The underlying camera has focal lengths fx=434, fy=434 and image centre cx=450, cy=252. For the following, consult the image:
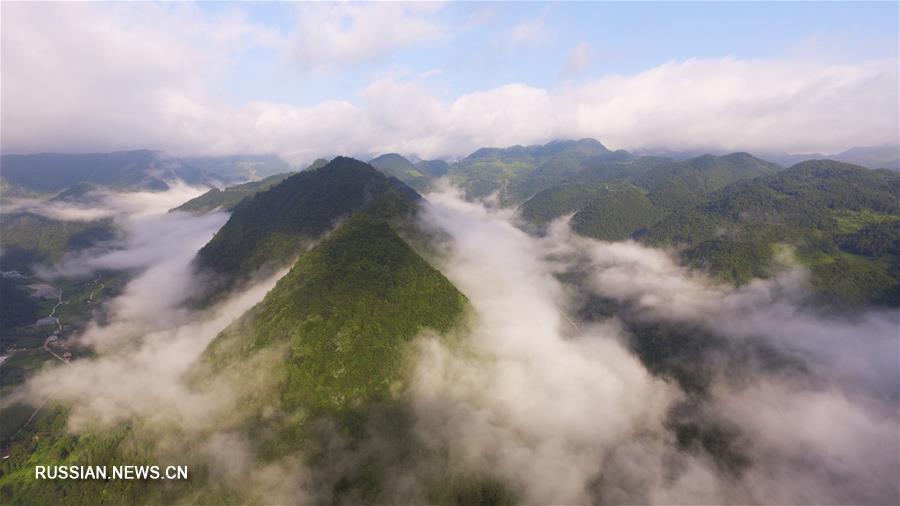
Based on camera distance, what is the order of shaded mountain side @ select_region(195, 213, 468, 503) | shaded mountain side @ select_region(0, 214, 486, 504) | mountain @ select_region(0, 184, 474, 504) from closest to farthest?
shaded mountain side @ select_region(0, 214, 486, 504) → mountain @ select_region(0, 184, 474, 504) → shaded mountain side @ select_region(195, 213, 468, 503)

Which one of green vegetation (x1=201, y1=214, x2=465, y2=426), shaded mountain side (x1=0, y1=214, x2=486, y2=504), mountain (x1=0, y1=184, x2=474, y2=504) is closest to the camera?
shaded mountain side (x1=0, y1=214, x2=486, y2=504)

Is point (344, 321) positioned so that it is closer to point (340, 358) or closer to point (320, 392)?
point (340, 358)

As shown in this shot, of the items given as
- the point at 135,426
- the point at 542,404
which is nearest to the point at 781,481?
the point at 542,404

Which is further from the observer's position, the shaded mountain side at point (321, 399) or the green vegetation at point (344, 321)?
the green vegetation at point (344, 321)

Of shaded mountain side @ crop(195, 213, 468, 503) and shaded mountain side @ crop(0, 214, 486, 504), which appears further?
shaded mountain side @ crop(195, 213, 468, 503)

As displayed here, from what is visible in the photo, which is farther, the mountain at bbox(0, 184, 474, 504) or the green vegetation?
the green vegetation

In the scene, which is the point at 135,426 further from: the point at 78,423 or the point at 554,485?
the point at 554,485

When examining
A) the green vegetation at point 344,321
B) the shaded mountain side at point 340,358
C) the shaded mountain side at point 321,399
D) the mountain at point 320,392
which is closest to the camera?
the shaded mountain side at point 321,399

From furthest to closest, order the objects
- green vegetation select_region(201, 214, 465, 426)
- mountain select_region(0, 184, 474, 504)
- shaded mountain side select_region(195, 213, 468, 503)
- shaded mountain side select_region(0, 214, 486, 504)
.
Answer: green vegetation select_region(201, 214, 465, 426), shaded mountain side select_region(195, 213, 468, 503), mountain select_region(0, 184, 474, 504), shaded mountain side select_region(0, 214, 486, 504)

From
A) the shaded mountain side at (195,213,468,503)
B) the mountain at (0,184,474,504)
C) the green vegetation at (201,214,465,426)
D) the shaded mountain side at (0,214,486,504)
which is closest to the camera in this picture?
the shaded mountain side at (0,214,486,504)

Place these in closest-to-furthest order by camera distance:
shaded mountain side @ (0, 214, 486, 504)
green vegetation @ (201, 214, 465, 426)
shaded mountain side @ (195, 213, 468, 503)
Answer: shaded mountain side @ (0, 214, 486, 504) → shaded mountain side @ (195, 213, 468, 503) → green vegetation @ (201, 214, 465, 426)

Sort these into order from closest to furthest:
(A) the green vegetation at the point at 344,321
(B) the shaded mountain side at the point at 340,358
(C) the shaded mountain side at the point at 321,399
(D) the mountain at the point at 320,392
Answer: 1. (C) the shaded mountain side at the point at 321,399
2. (D) the mountain at the point at 320,392
3. (B) the shaded mountain side at the point at 340,358
4. (A) the green vegetation at the point at 344,321
